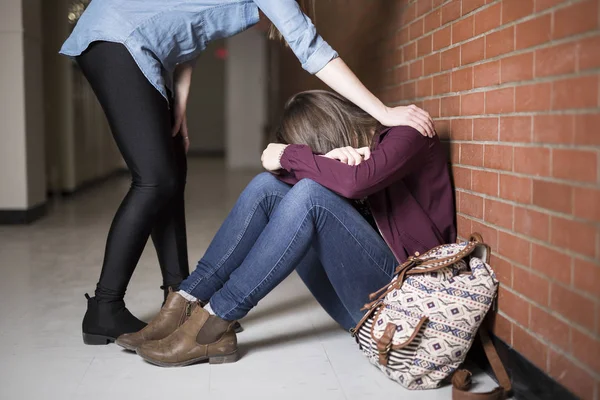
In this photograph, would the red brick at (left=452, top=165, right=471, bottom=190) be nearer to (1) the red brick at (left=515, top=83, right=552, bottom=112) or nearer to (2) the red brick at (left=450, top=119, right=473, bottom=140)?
(2) the red brick at (left=450, top=119, right=473, bottom=140)

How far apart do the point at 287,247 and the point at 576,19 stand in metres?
0.84

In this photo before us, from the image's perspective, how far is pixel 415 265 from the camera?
1717 millimetres

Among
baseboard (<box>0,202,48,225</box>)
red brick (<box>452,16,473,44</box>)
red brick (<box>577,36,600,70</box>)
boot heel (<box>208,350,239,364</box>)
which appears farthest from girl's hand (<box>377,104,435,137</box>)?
baseboard (<box>0,202,48,225</box>)

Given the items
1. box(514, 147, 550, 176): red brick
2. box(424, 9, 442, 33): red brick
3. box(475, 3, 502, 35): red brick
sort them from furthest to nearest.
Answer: box(424, 9, 442, 33): red brick
box(475, 3, 502, 35): red brick
box(514, 147, 550, 176): red brick

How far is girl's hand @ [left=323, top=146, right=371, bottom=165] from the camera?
1762 millimetres

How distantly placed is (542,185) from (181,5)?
1.13 metres

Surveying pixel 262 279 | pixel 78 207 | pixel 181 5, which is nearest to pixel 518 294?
pixel 262 279

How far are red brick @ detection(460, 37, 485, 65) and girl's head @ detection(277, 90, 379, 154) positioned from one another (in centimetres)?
30

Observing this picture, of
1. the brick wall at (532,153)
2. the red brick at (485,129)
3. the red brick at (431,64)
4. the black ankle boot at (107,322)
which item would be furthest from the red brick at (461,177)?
the black ankle boot at (107,322)

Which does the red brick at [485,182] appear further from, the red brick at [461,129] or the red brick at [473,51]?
the red brick at [473,51]

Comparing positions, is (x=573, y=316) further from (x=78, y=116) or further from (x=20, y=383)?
(x=78, y=116)

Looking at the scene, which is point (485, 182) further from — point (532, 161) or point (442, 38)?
point (442, 38)

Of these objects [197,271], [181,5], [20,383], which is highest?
[181,5]

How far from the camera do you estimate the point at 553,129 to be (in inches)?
54.5
